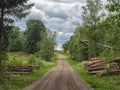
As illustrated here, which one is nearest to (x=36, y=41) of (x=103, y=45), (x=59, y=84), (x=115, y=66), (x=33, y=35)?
(x=33, y=35)

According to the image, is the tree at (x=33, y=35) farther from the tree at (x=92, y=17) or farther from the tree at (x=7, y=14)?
the tree at (x=7, y=14)

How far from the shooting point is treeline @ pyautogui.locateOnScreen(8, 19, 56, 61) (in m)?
96.2

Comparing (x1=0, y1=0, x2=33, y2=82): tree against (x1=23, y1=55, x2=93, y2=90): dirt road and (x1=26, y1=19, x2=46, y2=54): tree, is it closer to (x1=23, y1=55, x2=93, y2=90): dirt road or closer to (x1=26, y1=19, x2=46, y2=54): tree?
(x1=23, y1=55, x2=93, y2=90): dirt road

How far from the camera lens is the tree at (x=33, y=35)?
130 m

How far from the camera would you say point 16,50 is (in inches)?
5704

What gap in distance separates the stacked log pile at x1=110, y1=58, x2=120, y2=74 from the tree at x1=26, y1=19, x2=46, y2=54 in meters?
90.2

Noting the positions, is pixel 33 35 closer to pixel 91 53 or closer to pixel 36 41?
pixel 36 41

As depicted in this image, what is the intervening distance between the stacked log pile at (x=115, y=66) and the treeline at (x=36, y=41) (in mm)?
56301

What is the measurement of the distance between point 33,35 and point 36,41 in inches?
123

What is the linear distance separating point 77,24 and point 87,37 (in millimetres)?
6358

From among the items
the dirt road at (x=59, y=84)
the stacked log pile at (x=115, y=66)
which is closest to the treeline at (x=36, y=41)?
the stacked log pile at (x=115, y=66)

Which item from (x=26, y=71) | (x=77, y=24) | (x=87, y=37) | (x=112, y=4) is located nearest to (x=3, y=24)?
(x=112, y=4)

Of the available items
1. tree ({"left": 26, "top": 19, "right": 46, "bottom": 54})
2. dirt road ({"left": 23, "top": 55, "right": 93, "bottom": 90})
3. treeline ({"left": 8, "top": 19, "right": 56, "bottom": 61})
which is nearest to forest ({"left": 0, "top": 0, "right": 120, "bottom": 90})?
dirt road ({"left": 23, "top": 55, "right": 93, "bottom": 90})

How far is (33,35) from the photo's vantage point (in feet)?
436
